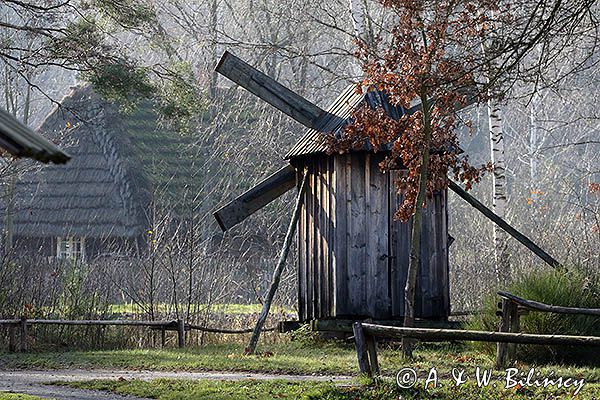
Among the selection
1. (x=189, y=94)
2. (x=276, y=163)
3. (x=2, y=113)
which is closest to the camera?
(x=2, y=113)

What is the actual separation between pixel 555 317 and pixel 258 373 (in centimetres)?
420

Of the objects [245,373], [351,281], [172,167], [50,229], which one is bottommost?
[245,373]

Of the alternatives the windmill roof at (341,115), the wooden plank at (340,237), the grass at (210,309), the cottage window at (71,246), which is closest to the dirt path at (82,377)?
the wooden plank at (340,237)

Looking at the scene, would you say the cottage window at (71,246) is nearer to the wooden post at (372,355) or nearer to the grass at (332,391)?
the grass at (332,391)

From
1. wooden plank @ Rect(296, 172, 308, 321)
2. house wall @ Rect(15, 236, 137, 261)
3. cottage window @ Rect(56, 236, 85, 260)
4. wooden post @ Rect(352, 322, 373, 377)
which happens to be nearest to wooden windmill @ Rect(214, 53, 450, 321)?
wooden plank @ Rect(296, 172, 308, 321)

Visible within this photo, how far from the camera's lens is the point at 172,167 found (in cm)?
3391

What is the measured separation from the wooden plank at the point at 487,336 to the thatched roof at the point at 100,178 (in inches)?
810

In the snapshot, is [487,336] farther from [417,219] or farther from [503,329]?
[417,219]

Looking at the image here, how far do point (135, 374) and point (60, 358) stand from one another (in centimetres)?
319

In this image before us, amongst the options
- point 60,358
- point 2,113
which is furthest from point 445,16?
point 2,113

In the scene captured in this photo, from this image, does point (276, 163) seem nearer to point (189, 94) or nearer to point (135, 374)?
point (189, 94)

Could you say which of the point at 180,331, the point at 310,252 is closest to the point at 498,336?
the point at 310,252

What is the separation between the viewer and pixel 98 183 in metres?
33.4

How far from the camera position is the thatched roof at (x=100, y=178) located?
105 ft
